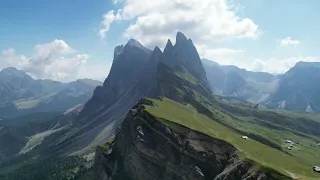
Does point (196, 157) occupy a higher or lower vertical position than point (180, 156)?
higher

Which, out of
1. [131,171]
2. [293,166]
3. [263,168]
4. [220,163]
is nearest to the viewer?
[263,168]

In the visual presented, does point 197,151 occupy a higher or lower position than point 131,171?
higher

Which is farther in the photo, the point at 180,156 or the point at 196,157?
the point at 180,156

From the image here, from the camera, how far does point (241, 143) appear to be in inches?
6954

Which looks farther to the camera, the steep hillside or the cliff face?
the cliff face

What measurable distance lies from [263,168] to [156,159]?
6634 centimetres

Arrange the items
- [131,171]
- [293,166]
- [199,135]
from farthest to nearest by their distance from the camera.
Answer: [131,171], [199,135], [293,166]

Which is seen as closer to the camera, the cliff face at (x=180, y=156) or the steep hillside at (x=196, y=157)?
the steep hillside at (x=196, y=157)

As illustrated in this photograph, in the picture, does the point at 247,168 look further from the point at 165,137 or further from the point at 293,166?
the point at 165,137

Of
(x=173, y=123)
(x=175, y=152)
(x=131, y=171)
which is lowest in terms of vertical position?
(x=131, y=171)

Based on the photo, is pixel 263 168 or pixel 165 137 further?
pixel 165 137

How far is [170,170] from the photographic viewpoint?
17312 centimetres

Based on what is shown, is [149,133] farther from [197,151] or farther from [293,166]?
[293,166]

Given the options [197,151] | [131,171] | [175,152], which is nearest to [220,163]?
[197,151]
